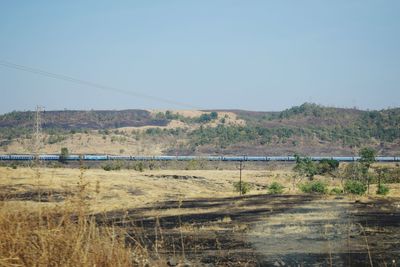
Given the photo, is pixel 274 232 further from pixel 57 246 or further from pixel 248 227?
pixel 57 246

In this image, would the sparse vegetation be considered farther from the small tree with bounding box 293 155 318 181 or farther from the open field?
the small tree with bounding box 293 155 318 181

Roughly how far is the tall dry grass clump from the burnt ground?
463 millimetres

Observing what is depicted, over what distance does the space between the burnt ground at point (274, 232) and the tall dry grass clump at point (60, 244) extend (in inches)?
18.2

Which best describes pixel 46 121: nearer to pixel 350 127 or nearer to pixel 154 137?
pixel 154 137

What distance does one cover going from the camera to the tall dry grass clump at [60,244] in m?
5.59

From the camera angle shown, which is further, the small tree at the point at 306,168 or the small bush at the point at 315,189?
the small tree at the point at 306,168

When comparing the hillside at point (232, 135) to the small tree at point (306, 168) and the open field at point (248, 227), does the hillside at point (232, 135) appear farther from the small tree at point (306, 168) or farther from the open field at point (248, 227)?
the open field at point (248, 227)

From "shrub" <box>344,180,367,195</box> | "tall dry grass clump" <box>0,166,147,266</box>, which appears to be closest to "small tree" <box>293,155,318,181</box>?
"shrub" <box>344,180,367,195</box>

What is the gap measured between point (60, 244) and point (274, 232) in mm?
15351

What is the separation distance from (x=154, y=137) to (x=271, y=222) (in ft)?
417

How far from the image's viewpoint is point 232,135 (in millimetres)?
138375

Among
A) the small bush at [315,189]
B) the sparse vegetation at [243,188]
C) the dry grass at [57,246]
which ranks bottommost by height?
the sparse vegetation at [243,188]

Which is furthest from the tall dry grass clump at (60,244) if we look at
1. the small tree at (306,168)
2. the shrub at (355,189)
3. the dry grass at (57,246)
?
the small tree at (306,168)

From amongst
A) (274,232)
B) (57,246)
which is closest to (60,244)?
(57,246)
